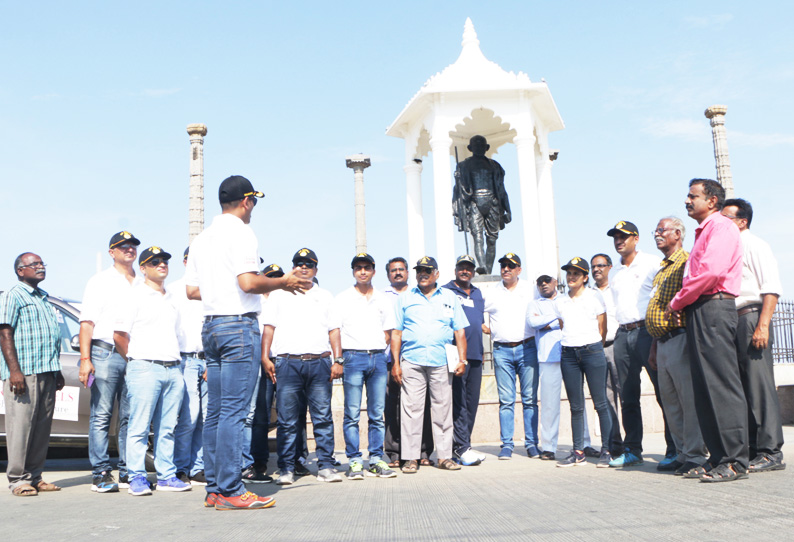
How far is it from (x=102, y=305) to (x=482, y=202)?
7968 millimetres

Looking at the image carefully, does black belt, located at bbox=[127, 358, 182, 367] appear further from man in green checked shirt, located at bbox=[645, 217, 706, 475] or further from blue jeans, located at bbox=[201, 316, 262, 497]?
man in green checked shirt, located at bbox=[645, 217, 706, 475]

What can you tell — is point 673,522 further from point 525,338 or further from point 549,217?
point 549,217

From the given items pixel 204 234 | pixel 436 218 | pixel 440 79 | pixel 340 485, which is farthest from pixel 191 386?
pixel 440 79

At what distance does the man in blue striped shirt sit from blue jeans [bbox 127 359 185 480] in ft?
2.46

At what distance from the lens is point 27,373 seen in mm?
5574

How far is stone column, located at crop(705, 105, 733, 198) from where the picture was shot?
25.6m

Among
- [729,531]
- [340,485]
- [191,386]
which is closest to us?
[729,531]

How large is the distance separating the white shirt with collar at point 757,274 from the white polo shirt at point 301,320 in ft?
10.2

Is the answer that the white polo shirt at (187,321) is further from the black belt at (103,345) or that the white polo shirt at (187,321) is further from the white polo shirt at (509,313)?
the white polo shirt at (509,313)

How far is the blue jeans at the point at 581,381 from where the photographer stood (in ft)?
21.2

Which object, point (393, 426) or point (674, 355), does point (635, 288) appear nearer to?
point (674, 355)

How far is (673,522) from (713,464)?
5.66ft

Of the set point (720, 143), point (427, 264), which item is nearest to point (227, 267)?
point (427, 264)

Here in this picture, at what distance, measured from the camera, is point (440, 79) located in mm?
13156
